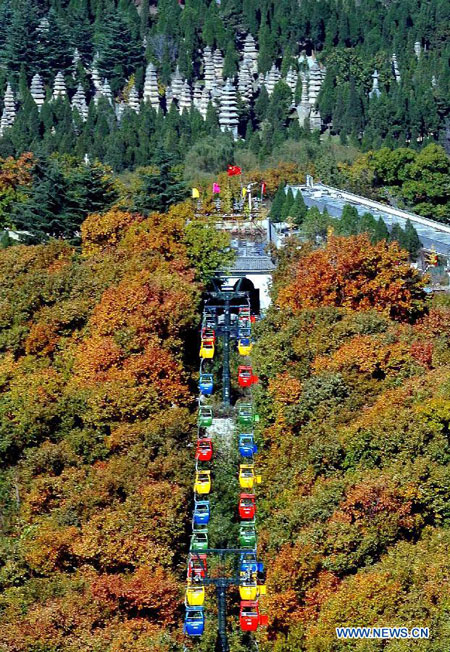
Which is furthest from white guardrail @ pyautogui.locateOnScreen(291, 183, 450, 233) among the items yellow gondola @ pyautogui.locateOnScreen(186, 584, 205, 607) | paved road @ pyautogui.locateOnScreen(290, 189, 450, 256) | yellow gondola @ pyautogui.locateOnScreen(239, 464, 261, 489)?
yellow gondola @ pyautogui.locateOnScreen(186, 584, 205, 607)

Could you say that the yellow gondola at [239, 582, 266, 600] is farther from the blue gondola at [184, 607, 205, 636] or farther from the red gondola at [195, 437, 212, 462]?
the red gondola at [195, 437, 212, 462]

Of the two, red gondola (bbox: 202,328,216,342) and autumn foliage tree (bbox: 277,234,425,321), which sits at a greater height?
autumn foliage tree (bbox: 277,234,425,321)

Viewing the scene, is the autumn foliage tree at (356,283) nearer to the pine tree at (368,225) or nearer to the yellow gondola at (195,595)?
the pine tree at (368,225)

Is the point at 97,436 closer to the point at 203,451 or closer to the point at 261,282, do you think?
the point at 203,451

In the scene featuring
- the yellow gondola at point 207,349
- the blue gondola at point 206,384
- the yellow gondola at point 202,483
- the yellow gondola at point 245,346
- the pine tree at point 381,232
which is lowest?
the yellow gondola at point 202,483

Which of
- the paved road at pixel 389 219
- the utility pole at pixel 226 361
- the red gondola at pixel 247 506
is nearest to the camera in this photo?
the red gondola at pixel 247 506

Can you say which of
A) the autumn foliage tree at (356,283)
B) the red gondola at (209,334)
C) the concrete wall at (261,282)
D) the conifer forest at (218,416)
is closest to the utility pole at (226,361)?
the conifer forest at (218,416)
